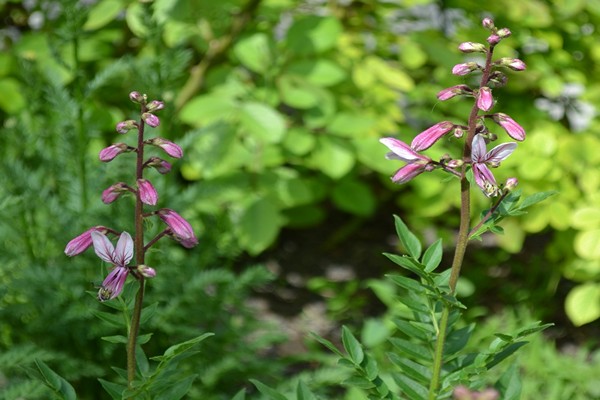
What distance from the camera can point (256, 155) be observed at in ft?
8.80

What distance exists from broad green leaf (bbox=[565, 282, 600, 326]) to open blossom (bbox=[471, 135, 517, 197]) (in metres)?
1.70

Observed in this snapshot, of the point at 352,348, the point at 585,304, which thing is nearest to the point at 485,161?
the point at 352,348

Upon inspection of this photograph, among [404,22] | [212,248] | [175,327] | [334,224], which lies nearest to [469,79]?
[404,22]

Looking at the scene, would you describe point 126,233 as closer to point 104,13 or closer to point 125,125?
point 125,125

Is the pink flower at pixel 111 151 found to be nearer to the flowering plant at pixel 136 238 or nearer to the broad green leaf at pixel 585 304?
the flowering plant at pixel 136 238

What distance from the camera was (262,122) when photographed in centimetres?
241

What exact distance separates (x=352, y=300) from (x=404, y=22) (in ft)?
3.38

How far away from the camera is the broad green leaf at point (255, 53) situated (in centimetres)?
255

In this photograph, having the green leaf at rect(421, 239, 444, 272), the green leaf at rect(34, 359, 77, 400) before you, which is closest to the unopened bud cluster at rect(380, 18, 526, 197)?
the green leaf at rect(421, 239, 444, 272)

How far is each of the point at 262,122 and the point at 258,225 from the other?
34cm

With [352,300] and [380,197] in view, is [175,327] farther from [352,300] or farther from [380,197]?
[380,197]

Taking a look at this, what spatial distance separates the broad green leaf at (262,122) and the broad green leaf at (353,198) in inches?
25.1

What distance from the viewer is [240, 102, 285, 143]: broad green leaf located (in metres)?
2.38

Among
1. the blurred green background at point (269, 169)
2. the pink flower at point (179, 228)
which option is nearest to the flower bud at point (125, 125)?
Answer: the pink flower at point (179, 228)
